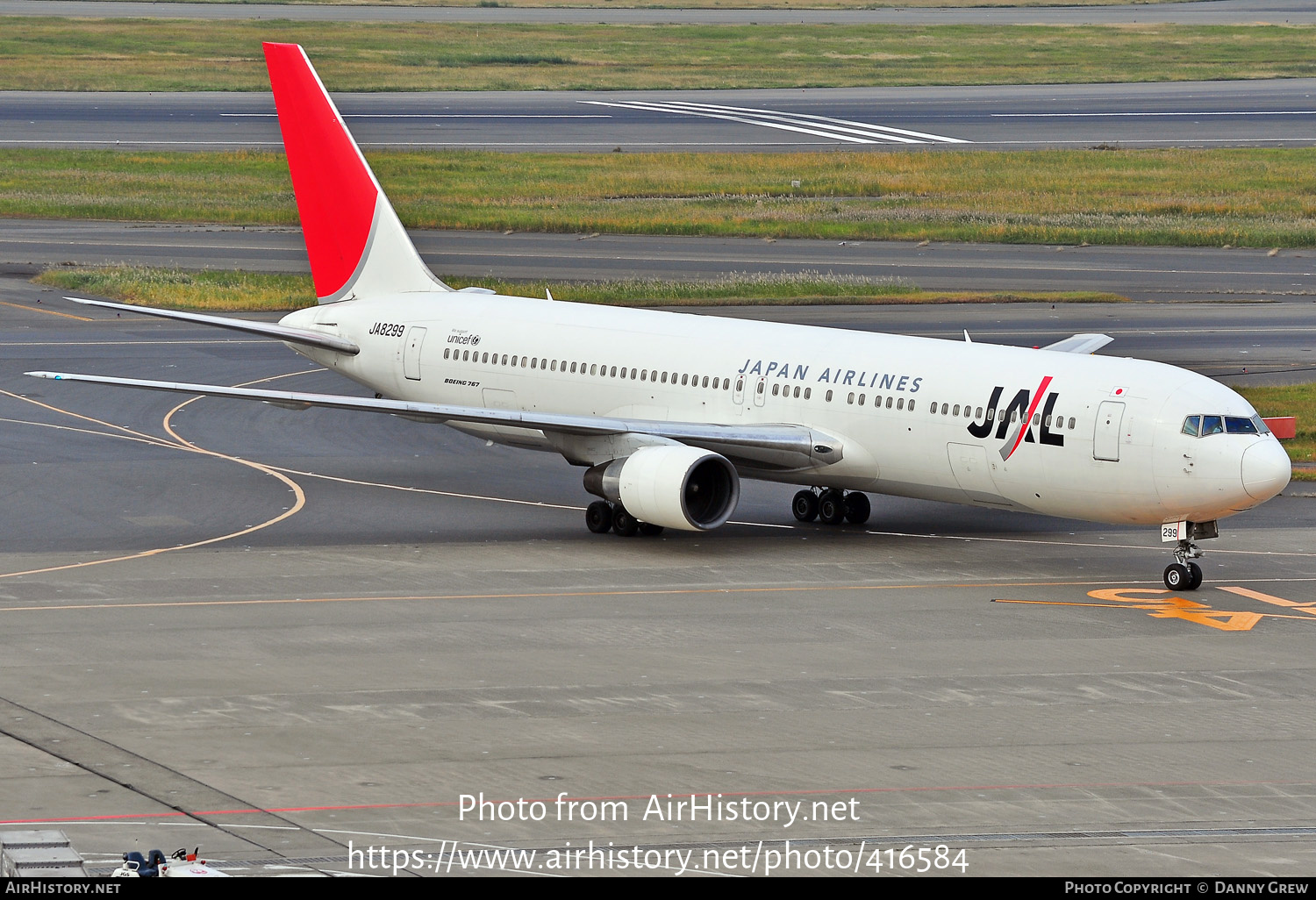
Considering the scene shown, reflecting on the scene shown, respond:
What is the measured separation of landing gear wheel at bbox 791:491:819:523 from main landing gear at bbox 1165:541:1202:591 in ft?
28.5

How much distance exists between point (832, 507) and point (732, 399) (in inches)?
131

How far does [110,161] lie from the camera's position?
102m

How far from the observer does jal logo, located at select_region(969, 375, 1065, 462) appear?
35094 mm

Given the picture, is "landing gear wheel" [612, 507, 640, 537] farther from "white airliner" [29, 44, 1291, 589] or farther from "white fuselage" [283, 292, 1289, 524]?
"white fuselage" [283, 292, 1289, 524]

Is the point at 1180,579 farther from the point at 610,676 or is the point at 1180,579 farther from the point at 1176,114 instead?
the point at 1176,114

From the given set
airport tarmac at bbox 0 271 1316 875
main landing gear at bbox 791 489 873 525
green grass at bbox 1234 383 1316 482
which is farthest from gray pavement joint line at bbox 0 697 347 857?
green grass at bbox 1234 383 1316 482

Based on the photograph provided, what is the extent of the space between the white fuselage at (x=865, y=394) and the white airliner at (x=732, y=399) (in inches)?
1.8

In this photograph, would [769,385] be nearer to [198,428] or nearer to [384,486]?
[384,486]

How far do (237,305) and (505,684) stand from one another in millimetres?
41725

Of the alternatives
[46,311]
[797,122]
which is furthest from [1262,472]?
[797,122]

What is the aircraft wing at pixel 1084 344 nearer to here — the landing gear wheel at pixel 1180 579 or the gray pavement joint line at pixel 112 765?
the landing gear wheel at pixel 1180 579

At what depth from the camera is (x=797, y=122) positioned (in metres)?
119

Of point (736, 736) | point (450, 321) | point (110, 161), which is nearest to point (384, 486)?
point (450, 321)

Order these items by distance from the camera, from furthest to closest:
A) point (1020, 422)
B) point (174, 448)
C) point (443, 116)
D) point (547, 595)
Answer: point (443, 116) < point (174, 448) < point (1020, 422) < point (547, 595)
